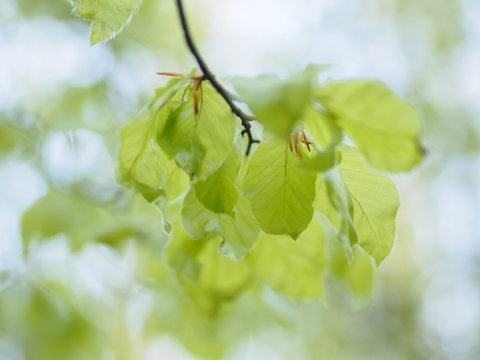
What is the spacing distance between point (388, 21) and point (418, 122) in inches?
172

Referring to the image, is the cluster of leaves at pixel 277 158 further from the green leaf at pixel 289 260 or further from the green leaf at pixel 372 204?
the green leaf at pixel 289 260

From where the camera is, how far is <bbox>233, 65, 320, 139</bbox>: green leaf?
20.7 inches

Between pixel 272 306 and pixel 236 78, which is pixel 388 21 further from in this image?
pixel 236 78

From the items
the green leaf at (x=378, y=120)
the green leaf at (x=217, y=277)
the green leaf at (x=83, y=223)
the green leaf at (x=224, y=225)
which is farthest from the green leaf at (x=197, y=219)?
the green leaf at (x=83, y=223)

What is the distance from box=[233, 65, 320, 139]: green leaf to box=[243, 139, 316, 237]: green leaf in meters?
0.15

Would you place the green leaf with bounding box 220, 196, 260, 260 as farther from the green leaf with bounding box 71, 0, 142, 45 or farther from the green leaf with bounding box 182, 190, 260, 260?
the green leaf with bounding box 71, 0, 142, 45

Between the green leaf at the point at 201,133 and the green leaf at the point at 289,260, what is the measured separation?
39cm

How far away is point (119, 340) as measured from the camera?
135 inches

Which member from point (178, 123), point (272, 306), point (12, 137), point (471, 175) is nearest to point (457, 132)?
point (471, 175)

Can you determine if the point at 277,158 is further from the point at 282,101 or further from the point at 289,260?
the point at 289,260

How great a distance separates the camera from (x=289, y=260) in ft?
3.47

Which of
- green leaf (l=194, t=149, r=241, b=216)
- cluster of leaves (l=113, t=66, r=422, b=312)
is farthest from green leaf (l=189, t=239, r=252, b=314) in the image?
green leaf (l=194, t=149, r=241, b=216)

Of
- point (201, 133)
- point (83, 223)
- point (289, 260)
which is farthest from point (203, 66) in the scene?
point (83, 223)

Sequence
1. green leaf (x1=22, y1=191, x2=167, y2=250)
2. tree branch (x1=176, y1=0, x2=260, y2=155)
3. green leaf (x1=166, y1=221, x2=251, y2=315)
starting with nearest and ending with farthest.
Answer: tree branch (x1=176, y1=0, x2=260, y2=155), green leaf (x1=166, y1=221, x2=251, y2=315), green leaf (x1=22, y1=191, x2=167, y2=250)
